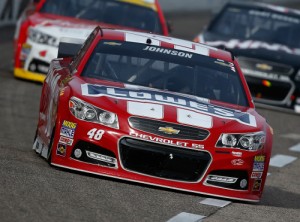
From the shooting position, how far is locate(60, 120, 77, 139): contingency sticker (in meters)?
9.34

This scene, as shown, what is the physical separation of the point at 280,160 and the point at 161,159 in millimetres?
4447

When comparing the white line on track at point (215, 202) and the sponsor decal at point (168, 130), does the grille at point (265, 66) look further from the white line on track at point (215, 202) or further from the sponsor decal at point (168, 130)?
the sponsor decal at point (168, 130)

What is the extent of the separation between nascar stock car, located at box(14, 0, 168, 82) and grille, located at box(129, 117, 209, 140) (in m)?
6.83

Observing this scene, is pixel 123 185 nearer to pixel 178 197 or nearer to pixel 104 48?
pixel 178 197

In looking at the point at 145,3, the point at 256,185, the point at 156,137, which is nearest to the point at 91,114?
the point at 156,137

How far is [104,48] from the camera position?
10742 mm

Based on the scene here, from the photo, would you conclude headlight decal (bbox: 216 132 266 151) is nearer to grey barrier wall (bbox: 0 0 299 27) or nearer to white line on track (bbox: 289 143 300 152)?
white line on track (bbox: 289 143 300 152)

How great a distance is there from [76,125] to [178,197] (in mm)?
980

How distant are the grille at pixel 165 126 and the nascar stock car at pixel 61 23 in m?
6.83

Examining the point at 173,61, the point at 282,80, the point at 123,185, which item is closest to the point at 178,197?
the point at 123,185

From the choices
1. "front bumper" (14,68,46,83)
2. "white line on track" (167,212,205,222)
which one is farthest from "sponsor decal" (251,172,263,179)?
"front bumper" (14,68,46,83)

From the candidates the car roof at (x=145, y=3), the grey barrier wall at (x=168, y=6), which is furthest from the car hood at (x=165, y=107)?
the grey barrier wall at (x=168, y=6)

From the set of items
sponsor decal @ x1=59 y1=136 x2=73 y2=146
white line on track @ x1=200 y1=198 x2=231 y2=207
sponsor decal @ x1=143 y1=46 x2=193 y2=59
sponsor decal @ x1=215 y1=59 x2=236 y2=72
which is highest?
sponsor decal @ x1=143 y1=46 x2=193 y2=59

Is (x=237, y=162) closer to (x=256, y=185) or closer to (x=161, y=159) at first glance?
(x=256, y=185)
